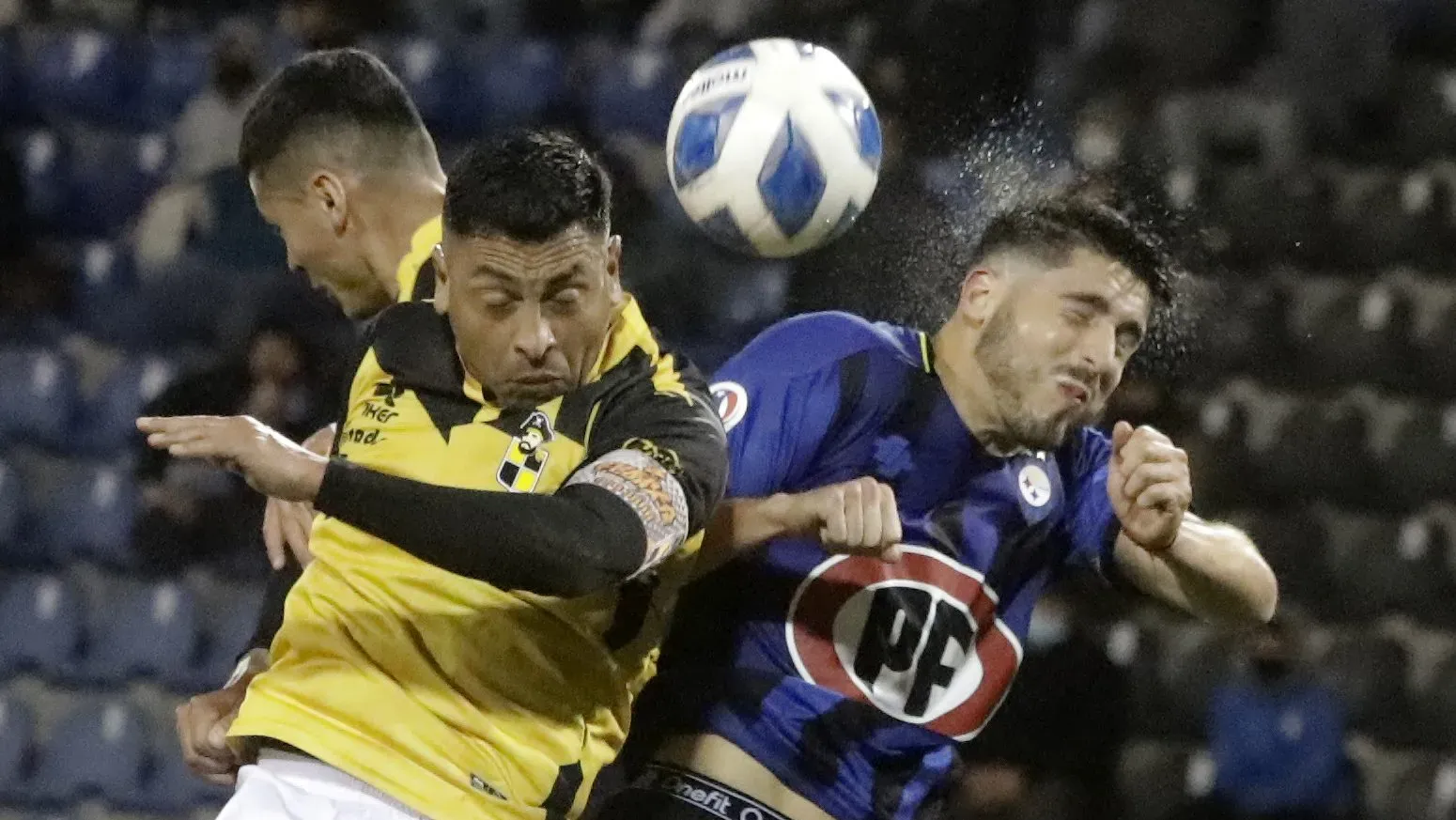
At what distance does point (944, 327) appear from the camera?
3188 millimetres

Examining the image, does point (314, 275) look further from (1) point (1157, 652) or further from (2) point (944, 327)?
(1) point (1157, 652)

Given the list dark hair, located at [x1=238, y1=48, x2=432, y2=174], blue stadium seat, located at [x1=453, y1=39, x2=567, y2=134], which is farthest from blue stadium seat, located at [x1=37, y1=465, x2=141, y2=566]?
dark hair, located at [x1=238, y1=48, x2=432, y2=174]

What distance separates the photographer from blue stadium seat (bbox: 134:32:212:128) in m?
7.12

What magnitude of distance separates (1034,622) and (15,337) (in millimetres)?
3520

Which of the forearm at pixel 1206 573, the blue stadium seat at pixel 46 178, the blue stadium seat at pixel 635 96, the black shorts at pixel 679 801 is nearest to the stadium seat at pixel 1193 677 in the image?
the blue stadium seat at pixel 635 96

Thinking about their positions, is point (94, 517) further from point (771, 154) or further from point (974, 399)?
point (974, 399)

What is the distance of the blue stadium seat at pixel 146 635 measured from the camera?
6.05 m

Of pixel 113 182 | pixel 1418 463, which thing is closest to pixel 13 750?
pixel 113 182

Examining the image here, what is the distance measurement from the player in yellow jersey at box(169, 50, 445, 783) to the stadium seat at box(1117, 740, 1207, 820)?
9.26 feet

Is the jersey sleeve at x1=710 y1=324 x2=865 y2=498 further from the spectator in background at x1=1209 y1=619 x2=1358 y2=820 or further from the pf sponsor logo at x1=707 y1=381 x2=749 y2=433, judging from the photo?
the spectator in background at x1=1209 y1=619 x2=1358 y2=820

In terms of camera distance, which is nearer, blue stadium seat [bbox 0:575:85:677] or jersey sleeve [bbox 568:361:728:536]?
jersey sleeve [bbox 568:361:728:536]

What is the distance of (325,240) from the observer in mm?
3340

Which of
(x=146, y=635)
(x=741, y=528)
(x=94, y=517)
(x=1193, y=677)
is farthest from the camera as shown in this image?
(x=94, y=517)

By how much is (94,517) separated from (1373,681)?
3796 millimetres
